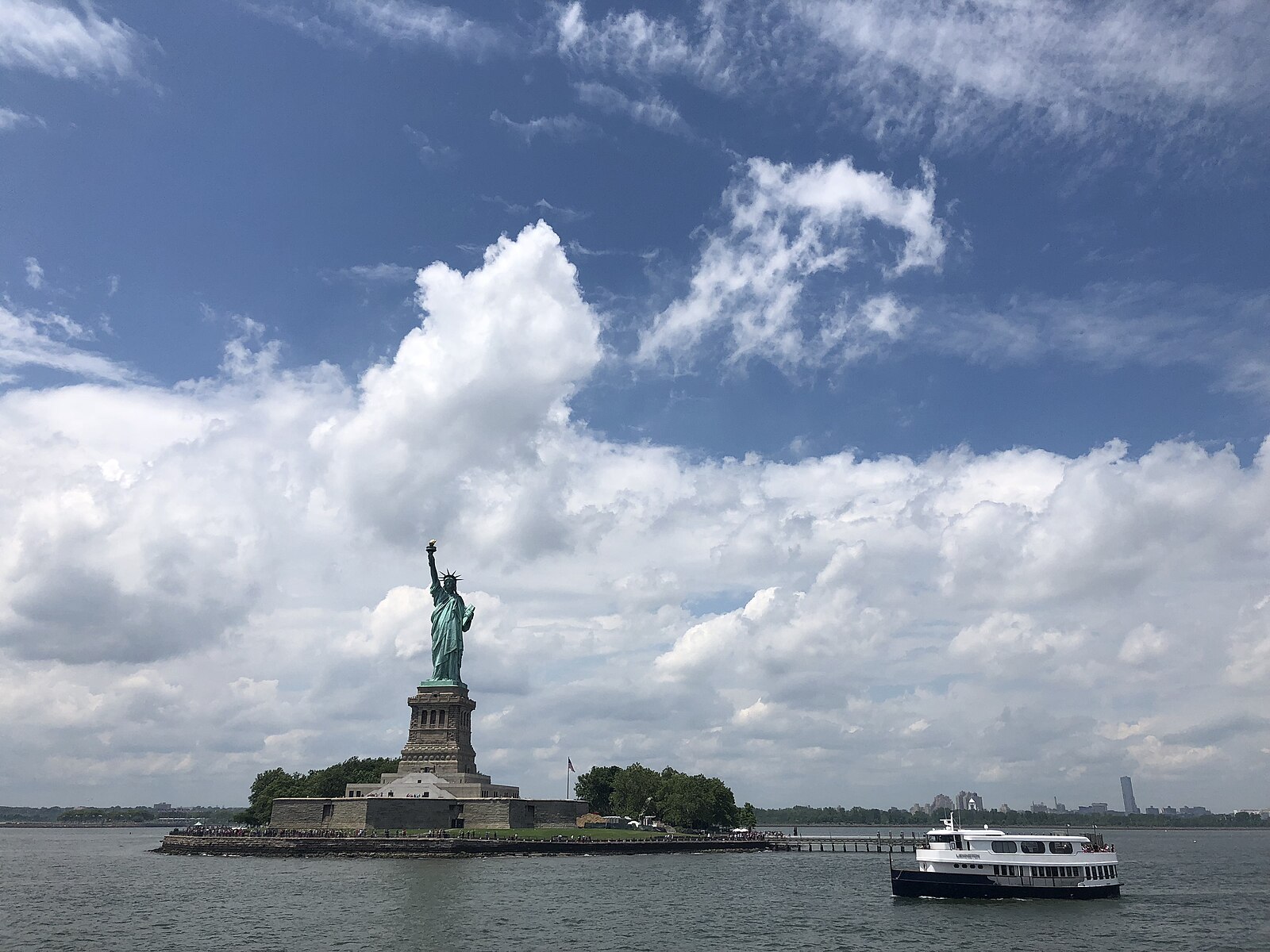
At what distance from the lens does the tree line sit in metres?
134

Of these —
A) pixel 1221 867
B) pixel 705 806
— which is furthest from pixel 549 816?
pixel 1221 867

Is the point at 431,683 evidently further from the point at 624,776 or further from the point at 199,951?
the point at 199,951

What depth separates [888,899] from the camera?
72062 mm

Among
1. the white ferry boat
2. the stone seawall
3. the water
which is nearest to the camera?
the water

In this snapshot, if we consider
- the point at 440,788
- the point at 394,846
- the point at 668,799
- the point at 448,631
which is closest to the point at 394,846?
the point at 394,846

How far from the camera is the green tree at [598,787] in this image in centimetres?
15025

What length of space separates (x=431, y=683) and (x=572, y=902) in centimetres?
5760

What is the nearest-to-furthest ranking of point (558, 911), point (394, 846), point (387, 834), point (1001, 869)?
point (558, 911) → point (1001, 869) → point (394, 846) → point (387, 834)

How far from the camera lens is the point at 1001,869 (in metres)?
67.9

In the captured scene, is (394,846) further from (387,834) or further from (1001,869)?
(1001,869)

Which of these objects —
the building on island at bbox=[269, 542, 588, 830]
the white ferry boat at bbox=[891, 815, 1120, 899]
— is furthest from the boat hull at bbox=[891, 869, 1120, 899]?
the building on island at bbox=[269, 542, 588, 830]

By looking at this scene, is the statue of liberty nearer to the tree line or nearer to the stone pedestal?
the stone pedestal

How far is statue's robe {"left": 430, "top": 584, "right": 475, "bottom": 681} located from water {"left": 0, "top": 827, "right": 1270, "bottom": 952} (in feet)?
104

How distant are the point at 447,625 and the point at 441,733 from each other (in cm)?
1390
